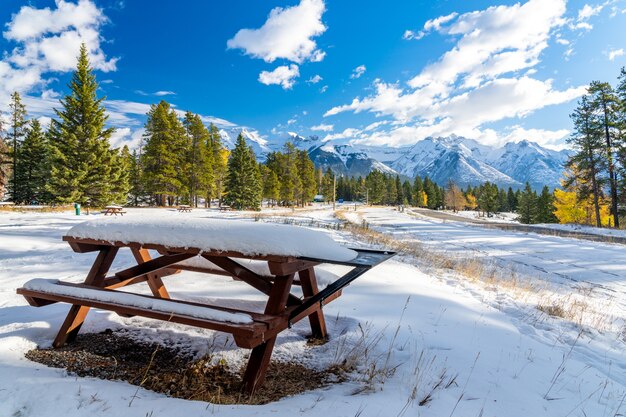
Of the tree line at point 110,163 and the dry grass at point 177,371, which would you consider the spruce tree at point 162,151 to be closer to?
the tree line at point 110,163

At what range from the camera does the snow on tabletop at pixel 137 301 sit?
2.61 m

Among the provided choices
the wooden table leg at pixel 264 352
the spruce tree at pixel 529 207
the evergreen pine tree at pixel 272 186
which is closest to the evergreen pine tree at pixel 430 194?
the spruce tree at pixel 529 207

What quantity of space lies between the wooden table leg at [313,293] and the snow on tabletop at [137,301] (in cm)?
113

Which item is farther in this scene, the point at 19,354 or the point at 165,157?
the point at 165,157

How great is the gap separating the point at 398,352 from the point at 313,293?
111cm

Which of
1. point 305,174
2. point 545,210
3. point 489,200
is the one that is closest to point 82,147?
Answer: point 305,174

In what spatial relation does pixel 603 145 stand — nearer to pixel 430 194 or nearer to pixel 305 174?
pixel 305 174

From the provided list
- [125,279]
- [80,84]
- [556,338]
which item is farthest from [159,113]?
[556,338]

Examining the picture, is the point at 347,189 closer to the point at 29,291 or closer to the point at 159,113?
the point at 159,113

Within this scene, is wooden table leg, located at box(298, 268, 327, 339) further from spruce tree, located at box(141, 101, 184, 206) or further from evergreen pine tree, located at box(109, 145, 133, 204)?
spruce tree, located at box(141, 101, 184, 206)

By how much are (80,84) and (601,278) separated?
37.6 meters

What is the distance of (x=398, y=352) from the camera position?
3461 mm

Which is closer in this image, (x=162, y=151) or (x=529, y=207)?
(x=162, y=151)

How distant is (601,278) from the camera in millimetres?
10445
